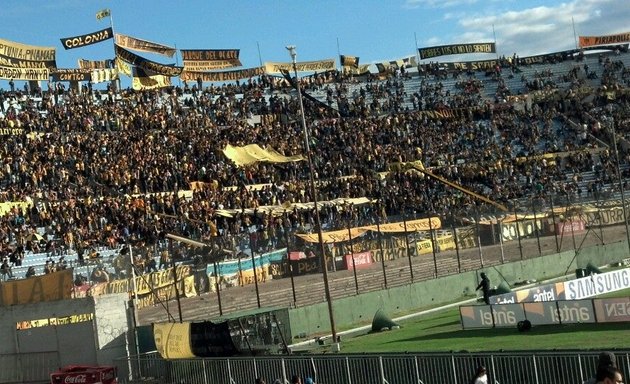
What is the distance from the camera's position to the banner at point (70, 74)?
70438mm

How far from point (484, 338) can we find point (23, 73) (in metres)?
44.8

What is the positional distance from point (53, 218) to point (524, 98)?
159ft

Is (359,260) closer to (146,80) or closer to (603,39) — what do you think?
(146,80)

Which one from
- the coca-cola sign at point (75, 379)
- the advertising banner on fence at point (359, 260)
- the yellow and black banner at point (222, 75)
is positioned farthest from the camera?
the yellow and black banner at point (222, 75)

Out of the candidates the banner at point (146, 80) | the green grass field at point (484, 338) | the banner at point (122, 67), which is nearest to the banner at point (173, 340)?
the green grass field at point (484, 338)

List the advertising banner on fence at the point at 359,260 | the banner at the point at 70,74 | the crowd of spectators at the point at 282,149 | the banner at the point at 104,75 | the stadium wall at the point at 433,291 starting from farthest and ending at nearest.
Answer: the banner at the point at 104,75 → the banner at the point at 70,74 → the crowd of spectators at the point at 282,149 → the advertising banner on fence at the point at 359,260 → the stadium wall at the point at 433,291

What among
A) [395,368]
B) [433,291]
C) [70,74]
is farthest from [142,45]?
[395,368]

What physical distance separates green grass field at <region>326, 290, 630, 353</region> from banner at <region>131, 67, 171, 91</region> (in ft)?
133

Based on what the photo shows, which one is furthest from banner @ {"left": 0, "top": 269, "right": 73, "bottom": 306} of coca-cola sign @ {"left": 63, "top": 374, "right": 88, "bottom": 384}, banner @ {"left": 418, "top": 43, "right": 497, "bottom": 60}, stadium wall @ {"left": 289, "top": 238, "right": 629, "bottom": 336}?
banner @ {"left": 418, "top": 43, "right": 497, "bottom": 60}

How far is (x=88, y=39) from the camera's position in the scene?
7731 centimetres

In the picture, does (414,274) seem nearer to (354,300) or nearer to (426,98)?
(354,300)

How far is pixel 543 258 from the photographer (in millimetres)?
53656

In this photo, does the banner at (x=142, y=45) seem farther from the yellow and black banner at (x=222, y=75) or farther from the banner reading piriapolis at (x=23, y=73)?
the banner reading piriapolis at (x=23, y=73)

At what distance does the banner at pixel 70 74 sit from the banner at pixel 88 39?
5.06 m
